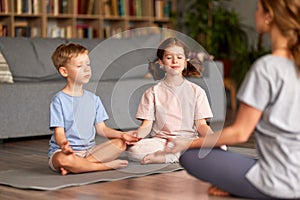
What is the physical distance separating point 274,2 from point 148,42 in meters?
1.44

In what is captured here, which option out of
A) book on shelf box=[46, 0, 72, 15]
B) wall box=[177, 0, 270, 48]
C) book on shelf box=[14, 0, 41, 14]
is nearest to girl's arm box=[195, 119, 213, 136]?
book on shelf box=[14, 0, 41, 14]

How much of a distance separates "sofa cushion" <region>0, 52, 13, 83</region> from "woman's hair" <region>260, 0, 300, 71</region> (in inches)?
106


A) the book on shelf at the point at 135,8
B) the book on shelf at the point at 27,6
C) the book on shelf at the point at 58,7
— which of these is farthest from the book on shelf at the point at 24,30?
the book on shelf at the point at 135,8

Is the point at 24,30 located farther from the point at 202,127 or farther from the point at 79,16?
the point at 202,127

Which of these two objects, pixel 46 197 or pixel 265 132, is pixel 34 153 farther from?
pixel 265 132

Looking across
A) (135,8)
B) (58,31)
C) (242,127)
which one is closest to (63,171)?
(242,127)

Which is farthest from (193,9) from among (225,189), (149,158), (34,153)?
(225,189)

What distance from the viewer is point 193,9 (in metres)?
7.92

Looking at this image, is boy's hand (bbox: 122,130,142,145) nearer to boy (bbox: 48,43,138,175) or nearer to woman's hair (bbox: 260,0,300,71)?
boy (bbox: 48,43,138,175)

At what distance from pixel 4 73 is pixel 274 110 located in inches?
108

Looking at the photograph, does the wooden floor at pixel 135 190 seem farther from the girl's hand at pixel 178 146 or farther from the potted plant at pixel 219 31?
the potted plant at pixel 219 31

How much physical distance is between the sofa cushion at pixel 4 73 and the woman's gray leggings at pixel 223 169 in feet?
7.81

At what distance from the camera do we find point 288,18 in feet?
7.27

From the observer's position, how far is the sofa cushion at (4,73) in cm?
456
